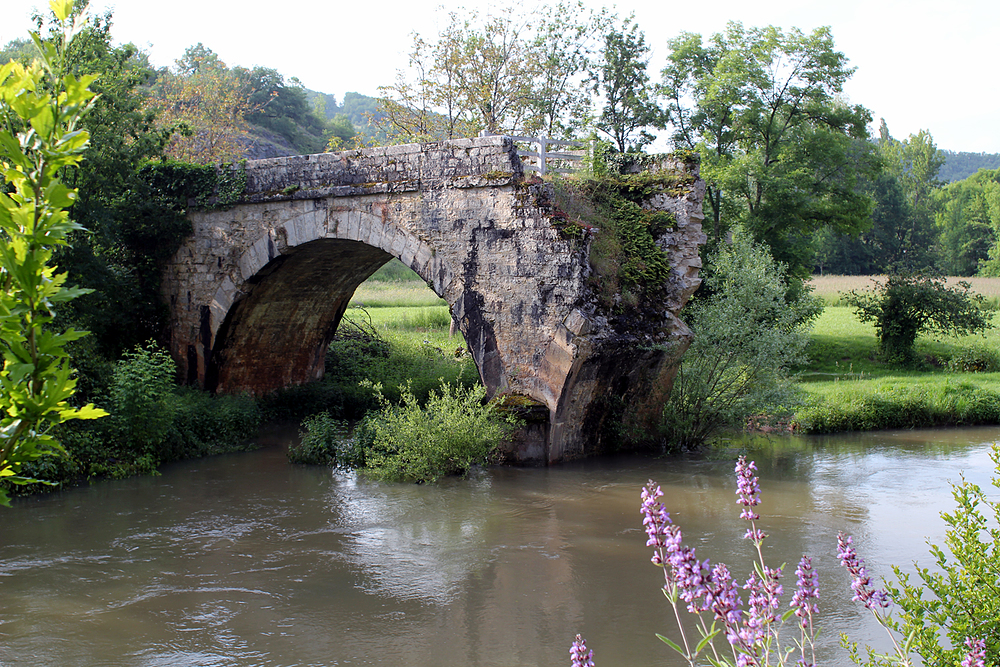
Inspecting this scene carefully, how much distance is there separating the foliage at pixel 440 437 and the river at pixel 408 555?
0.26 metres

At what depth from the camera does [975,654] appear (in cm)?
272

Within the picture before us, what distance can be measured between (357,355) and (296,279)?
11.8ft

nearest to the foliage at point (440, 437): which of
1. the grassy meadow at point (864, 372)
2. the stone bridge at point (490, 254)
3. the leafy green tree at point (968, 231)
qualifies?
the stone bridge at point (490, 254)

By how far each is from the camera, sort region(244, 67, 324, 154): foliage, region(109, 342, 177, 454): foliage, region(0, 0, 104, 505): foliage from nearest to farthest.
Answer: region(0, 0, 104, 505): foliage
region(109, 342, 177, 454): foliage
region(244, 67, 324, 154): foliage

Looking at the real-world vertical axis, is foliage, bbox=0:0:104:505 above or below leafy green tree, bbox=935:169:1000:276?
below

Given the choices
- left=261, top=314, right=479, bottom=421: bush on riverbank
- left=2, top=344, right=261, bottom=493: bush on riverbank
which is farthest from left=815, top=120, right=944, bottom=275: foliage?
left=2, top=344, right=261, bottom=493: bush on riverbank

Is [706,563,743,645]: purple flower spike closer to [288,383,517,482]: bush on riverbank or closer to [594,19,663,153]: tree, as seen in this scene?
[288,383,517,482]: bush on riverbank

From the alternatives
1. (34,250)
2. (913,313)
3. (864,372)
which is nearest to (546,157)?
(34,250)

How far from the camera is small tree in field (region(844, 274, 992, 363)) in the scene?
1781cm

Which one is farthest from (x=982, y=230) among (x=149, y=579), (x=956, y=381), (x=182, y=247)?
(x=149, y=579)

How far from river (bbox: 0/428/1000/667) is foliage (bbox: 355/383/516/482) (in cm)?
26

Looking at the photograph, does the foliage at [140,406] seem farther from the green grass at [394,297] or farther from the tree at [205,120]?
the tree at [205,120]

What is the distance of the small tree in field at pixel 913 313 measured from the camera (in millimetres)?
17812

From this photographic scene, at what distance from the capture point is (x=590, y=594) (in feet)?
21.5
